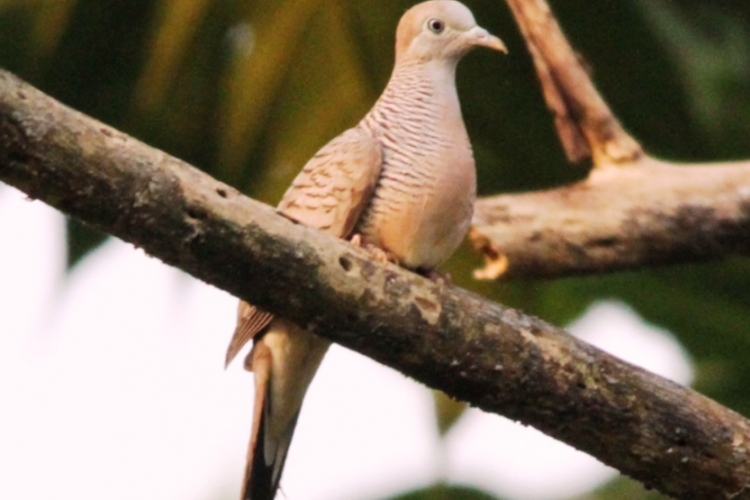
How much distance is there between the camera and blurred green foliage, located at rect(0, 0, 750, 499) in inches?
135

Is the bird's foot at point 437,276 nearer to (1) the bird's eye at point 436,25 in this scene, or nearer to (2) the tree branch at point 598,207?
(2) the tree branch at point 598,207

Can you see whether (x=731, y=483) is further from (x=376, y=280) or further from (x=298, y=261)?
(x=298, y=261)

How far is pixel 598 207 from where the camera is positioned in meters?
2.50

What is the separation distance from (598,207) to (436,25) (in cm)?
63

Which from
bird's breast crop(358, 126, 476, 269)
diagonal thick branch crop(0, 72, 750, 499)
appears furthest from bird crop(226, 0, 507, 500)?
diagonal thick branch crop(0, 72, 750, 499)

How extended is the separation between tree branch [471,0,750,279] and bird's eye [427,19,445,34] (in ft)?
1.39

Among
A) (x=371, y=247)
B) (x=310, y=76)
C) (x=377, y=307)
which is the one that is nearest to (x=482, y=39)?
(x=371, y=247)

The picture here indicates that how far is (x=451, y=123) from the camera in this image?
2.31 metres

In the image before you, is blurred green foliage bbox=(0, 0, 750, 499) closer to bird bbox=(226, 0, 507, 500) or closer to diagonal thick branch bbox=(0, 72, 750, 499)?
bird bbox=(226, 0, 507, 500)

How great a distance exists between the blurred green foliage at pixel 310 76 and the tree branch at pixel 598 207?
0.74m

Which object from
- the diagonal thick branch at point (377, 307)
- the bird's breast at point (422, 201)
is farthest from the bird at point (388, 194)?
the diagonal thick branch at point (377, 307)

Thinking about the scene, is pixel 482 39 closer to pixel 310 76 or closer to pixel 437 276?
pixel 437 276

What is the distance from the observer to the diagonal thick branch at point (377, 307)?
1.41 meters

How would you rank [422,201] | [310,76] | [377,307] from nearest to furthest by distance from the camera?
[377,307] → [422,201] → [310,76]
